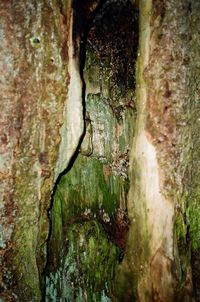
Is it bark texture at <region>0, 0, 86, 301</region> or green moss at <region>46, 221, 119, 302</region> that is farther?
green moss at <region>46, 221, 119, 302</region>

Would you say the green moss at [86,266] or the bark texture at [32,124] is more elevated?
the bark texture at [32,124]

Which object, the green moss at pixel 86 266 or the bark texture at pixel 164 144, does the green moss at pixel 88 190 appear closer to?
the green moss at pixel 86 266

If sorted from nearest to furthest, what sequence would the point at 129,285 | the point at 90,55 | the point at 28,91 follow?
the point at 28,91 → the point at 129,285 → the point at 90,55

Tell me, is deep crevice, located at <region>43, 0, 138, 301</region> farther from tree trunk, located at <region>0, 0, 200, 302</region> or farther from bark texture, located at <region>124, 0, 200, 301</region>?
bark texture, located at <region>124, 0, 200, 301</region>

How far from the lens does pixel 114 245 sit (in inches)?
74.4

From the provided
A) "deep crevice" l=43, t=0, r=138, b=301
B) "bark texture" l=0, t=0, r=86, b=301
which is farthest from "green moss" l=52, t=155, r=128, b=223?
"bark texture" l=0, t=0, r=86, b=301

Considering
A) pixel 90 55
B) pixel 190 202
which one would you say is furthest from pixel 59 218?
pixel 90 55

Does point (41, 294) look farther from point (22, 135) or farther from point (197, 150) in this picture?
point (197, 150)

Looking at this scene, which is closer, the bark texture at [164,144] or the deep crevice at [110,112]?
the bark texture at [164,144]

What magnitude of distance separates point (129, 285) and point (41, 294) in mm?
423

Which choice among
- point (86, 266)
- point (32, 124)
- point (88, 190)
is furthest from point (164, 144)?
point (86, 266)

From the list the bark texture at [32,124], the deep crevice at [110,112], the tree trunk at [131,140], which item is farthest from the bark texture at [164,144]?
the bark texture at [32,124]

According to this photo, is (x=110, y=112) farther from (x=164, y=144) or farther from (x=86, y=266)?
(x=86, y=266)

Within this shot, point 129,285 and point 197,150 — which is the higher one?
point 197,150
